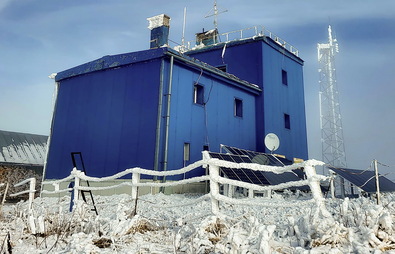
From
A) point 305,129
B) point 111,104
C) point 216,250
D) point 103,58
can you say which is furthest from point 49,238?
point 305,129

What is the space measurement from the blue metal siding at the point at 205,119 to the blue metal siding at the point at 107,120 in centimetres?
108

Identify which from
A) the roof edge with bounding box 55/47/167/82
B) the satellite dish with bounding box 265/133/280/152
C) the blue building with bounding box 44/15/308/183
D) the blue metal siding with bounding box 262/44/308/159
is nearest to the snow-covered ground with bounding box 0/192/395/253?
the blue building with bounding box 44/15/308/183

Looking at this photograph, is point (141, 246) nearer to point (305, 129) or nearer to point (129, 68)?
point (129, 68)

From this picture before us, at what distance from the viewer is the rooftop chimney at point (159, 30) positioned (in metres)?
19.1

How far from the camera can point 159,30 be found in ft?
63.2

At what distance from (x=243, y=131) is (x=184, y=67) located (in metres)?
5.59

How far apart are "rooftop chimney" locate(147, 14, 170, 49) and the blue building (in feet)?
0.22

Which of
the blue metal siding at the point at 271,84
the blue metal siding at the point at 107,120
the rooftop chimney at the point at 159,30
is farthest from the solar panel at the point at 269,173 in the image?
the rooftop chimney at the point at 159,30

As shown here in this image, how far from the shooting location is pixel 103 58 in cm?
1712

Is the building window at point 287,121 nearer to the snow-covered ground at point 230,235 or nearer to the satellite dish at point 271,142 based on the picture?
the satellite dish at point 271,142

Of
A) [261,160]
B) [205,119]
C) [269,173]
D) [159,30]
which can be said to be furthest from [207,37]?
[269,173]

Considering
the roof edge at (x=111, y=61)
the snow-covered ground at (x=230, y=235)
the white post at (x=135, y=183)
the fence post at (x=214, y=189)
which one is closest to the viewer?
the snow-covered ground at (x=230, y=235)

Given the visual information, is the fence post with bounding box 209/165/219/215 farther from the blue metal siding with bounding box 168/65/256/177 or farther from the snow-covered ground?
the blue metal siding with bounding box 168/65/256/177

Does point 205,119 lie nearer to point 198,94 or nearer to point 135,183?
point 198,94
